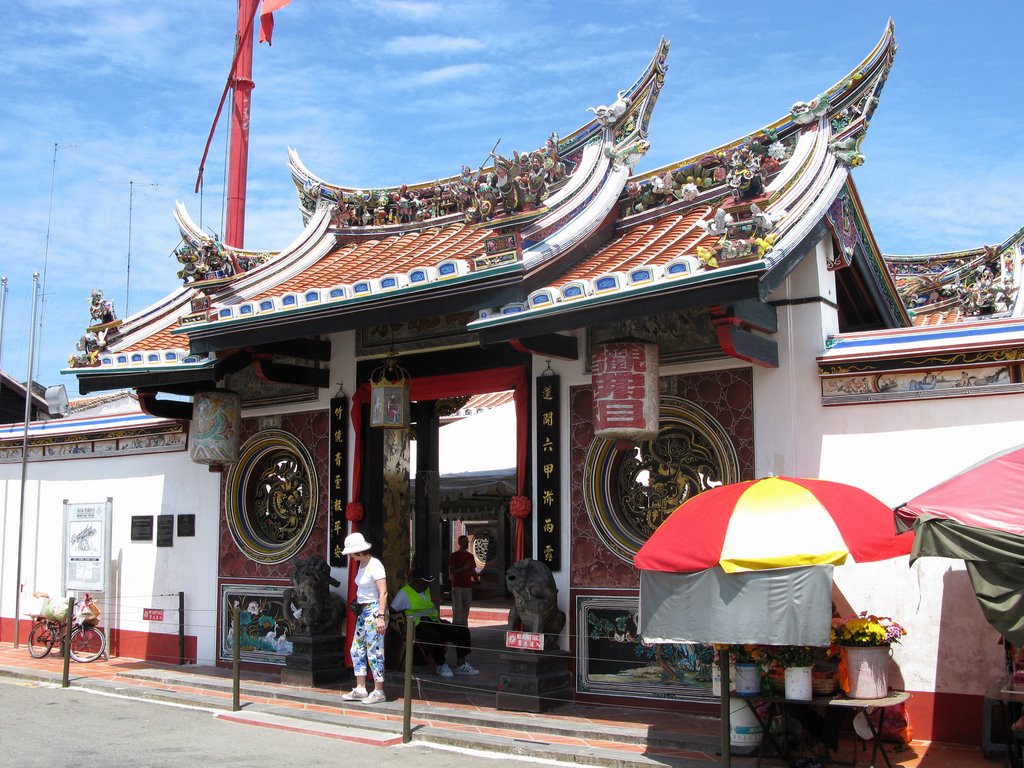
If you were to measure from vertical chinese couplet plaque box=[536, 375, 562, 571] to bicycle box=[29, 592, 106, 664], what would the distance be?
21.6 feet

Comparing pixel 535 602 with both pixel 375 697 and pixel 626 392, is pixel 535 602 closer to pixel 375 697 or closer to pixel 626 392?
pixel 375 697

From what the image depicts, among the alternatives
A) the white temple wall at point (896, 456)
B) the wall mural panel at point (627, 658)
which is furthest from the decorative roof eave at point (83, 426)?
the white temple wall at point (896, 456)

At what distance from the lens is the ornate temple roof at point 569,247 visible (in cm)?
791

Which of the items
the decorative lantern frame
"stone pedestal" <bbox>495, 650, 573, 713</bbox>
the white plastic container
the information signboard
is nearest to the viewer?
the white plastic container

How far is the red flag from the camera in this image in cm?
1731

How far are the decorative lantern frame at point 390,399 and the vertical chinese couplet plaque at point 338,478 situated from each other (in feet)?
2.81

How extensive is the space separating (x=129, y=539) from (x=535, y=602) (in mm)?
6544

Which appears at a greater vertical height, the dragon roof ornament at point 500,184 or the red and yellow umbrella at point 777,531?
the dragon roof ornament at point 500,184

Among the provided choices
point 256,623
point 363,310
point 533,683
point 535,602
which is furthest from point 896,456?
point 256,623

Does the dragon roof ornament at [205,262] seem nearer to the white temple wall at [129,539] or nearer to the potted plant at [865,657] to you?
the white temple wall at [129,539]

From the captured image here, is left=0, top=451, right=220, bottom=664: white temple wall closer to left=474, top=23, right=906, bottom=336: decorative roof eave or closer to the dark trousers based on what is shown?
the dark trousers

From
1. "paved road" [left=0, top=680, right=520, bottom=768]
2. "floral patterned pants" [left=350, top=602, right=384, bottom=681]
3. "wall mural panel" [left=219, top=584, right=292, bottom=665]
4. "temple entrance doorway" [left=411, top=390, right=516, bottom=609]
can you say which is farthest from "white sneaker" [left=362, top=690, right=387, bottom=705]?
"temple entrance doorway" [left=411, top=390, right=516, bottom=609]

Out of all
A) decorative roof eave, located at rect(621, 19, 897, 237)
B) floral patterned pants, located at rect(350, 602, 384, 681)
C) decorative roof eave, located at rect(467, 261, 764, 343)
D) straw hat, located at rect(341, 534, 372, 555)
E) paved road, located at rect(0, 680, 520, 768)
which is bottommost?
paved road, located at rect(0, 680, 520, 768)

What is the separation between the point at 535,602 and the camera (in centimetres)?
910
